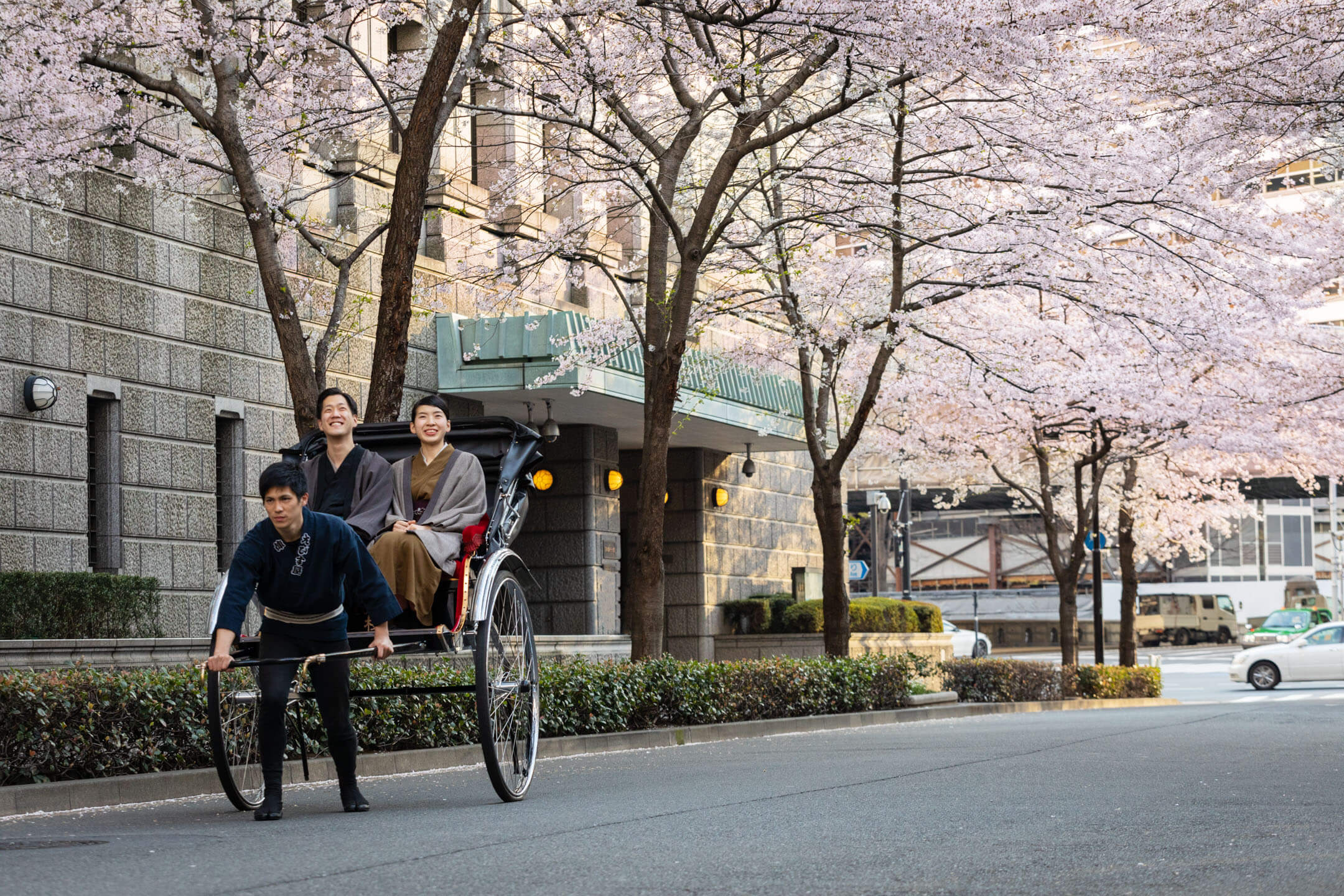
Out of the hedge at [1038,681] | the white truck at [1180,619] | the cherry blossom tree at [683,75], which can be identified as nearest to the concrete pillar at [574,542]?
the cherry blossom tree at [683,75]

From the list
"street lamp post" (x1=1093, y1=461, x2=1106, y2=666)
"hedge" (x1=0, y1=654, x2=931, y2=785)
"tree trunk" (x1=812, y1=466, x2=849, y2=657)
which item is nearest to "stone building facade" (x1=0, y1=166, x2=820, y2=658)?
"hedge" (x1=0, y1=654, x2=931, y2=785)

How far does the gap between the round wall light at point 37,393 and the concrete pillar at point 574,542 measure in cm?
1074

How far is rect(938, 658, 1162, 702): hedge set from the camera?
2672cm

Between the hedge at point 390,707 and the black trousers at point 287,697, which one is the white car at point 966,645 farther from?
the black trousers at point 287,697

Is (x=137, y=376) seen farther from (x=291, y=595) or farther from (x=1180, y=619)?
(x=1180, y=619)

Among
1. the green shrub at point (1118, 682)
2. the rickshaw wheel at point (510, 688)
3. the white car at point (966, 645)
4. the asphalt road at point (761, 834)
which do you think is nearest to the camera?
the asphalt road at point (761, 834)

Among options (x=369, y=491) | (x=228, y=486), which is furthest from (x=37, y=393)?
(x=369, y=491)

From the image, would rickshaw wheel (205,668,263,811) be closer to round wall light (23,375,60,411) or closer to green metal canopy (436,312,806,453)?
round wall light (23,375,60,411)

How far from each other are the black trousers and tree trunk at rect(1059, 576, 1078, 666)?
2539 cm

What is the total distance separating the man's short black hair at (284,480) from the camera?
25.1 feet

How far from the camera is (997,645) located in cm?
6962

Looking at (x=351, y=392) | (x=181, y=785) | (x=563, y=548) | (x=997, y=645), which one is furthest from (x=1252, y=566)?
(x=181, y=785)

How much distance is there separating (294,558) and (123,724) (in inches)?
115

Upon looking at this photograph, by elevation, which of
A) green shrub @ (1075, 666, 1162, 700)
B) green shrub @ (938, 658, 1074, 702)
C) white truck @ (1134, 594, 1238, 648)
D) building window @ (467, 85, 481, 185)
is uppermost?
building window @ (467, 85, 481, 185)
